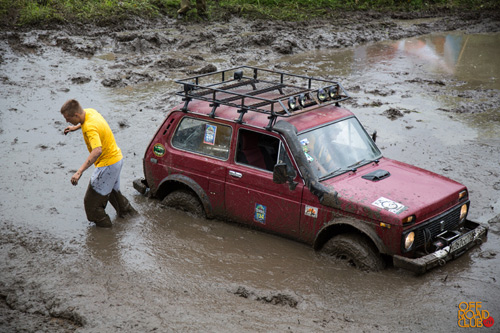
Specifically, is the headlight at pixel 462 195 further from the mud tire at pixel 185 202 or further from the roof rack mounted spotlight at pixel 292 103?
the mud tire at pixel 185 202

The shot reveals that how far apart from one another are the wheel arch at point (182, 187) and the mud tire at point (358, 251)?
68.7 inches

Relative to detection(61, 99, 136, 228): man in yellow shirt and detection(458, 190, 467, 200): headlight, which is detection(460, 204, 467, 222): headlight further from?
detection(61, 99, 136, 228): man in yellow shirt

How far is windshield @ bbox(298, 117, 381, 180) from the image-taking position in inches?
253

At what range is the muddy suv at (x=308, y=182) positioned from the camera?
588 centimetres

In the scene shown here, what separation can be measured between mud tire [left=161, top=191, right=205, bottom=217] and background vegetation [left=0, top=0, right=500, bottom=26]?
38.1ft

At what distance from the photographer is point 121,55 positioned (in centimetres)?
1556

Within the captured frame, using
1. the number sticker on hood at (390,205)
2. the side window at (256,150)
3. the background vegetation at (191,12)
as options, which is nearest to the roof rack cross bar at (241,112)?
A: the side window at (256,150)

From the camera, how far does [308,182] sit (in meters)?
6.20

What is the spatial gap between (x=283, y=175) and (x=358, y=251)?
3.74 feet

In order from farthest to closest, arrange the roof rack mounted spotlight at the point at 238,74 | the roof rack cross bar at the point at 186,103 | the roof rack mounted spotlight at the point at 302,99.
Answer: the roof rack mounted spotlight at the point at 238,74 → the roof rack cross bar at the point at 186,103 → the roof rack mounted spotlight at the point at 302,99

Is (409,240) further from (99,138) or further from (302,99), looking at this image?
(99,138)

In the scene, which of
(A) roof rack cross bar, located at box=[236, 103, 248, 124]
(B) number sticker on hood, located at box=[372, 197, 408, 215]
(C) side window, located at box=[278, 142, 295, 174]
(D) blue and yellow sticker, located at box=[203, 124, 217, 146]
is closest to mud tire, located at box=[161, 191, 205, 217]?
(D) blue and yellow sticker, located at box=[203, 124, 217, 146]

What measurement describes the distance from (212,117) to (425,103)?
22.5ft

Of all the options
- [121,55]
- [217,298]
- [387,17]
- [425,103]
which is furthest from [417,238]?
[387,17]
